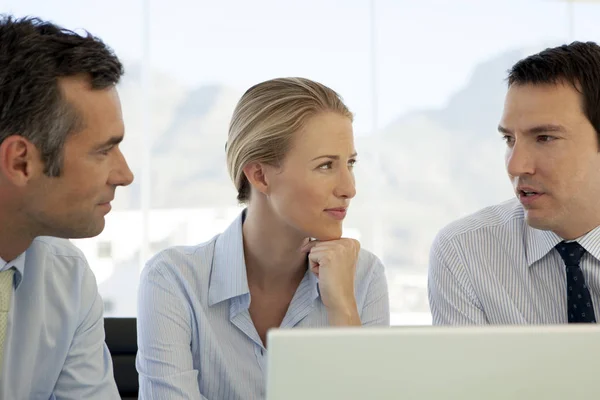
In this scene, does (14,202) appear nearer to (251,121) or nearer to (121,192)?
(251,121)

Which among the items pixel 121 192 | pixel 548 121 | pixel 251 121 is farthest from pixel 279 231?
pixel 121 192

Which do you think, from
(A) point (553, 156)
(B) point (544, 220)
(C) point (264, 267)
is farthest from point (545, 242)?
(C) point (264, 267)

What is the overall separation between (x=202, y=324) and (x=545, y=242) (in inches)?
36.6

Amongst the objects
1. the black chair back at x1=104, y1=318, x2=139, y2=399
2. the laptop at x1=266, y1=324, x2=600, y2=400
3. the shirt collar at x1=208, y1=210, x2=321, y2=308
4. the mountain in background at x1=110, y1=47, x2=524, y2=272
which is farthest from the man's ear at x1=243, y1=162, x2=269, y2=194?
the mountain in background at x1=110, y1=47, x2=524, y2=272

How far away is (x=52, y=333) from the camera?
5.28 feet

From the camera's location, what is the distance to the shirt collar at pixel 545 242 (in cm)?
193

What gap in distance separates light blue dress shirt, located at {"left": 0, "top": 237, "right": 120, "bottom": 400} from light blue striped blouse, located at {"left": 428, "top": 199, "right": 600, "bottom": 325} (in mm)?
918

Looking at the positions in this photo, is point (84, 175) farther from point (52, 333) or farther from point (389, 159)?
Result: point (389, 159)

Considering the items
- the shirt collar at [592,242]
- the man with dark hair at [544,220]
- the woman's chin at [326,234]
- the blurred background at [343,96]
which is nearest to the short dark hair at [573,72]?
the man with dark hair at [544,220]

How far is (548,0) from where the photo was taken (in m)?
5.63

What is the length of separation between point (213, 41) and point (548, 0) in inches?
102

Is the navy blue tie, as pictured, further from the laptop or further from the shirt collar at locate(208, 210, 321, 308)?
the laptop

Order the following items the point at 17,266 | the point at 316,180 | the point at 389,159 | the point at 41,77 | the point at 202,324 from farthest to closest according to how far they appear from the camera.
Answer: the point at 389,159 → the point at 316,180 → the point at 202,324 → the point at 17,266 → the point at 41,77

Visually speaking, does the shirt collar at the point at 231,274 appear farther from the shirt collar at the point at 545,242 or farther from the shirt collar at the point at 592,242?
the shirt collar at the point at 592,242
